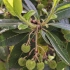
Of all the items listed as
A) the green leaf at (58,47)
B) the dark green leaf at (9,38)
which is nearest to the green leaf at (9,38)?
the dark green leaf at (9,38)

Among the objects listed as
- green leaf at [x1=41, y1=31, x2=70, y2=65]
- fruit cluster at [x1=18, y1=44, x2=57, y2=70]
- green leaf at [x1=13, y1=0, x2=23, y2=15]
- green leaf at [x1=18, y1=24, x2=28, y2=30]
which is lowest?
fruit cluster at [x1=18, y1=44, x2=57, y2=70]

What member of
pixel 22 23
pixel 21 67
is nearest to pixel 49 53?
pixel 21 67

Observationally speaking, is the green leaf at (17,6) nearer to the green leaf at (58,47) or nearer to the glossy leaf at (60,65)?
the green leaf at (58,47)

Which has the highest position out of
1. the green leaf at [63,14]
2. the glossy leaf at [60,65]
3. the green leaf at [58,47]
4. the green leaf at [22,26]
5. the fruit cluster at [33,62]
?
the green leaf at [63,14]

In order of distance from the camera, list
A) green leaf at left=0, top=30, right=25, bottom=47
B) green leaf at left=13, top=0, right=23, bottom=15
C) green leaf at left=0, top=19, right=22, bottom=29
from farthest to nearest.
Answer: green leaf at left=0, top=30, right=25, bottom=47, green leaf at left=0, top=19, right=22, bottom=29, green leaf at left=13, top=0, right=23, bottom=15

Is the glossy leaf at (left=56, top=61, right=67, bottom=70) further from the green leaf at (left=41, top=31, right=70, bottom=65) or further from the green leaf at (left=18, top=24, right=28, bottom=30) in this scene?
the green leaf at (left=18, top=24, right=28, bottom=30)

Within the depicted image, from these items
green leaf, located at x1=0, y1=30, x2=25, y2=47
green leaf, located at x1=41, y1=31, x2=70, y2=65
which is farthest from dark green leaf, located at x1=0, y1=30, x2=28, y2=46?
green leaf, located at x1=41, y1=31, x2=70, y2=65

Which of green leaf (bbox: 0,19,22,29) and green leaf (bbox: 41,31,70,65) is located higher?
green leaf (bbox: 0,19,22,29)

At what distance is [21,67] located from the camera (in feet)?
2.68

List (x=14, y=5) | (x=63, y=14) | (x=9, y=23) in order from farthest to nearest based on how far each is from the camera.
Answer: (x=63, y=14) < (x=9, y=23) < (x=14, y=5)

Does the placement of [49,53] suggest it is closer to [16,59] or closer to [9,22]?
[16,59]

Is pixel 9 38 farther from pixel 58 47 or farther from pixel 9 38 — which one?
pixel 58 47

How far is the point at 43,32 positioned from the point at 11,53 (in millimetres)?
170

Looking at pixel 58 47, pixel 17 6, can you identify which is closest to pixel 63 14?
pixel 58 47
